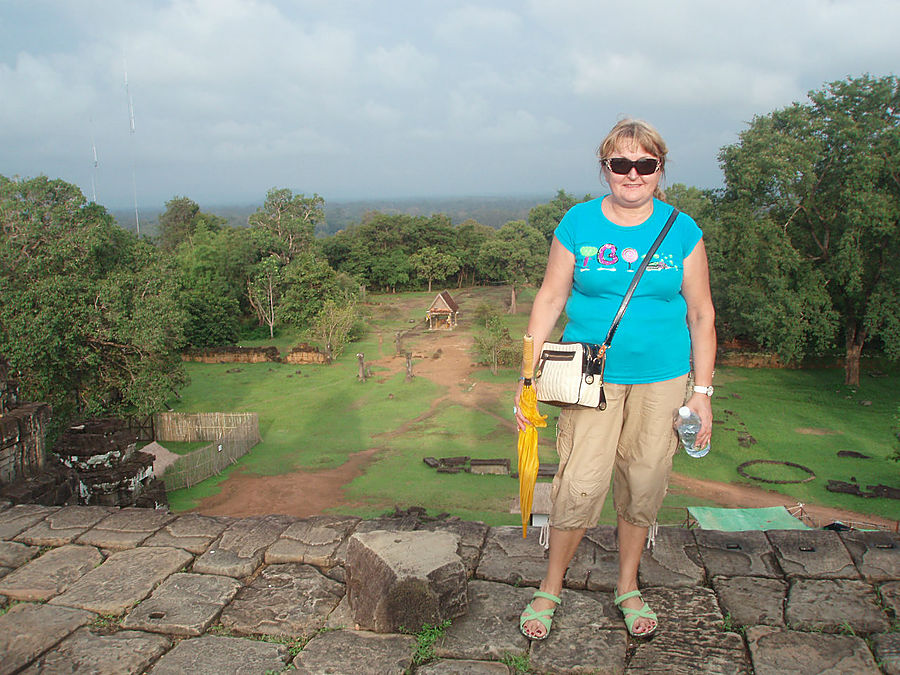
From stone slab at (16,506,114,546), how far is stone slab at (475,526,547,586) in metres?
2.62

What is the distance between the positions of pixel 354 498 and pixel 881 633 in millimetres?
10605

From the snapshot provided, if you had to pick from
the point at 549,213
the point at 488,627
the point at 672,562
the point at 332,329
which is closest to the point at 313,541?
the point at 488,627

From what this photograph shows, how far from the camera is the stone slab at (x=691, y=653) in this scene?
2756mm

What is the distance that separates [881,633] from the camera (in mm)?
2963

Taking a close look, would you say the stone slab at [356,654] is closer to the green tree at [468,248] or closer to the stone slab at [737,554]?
the stone slab at [737,554]

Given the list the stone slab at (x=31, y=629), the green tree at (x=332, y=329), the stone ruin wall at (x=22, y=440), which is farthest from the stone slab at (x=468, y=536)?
the green tree at (x=332, y=329)

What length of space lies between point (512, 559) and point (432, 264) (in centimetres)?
4157

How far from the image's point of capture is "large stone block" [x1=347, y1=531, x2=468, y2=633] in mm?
3041

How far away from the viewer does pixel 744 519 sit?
30.5 feet

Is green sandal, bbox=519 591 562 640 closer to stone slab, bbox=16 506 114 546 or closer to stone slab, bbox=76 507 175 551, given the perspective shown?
stone slab, bbox=76 507 175 551

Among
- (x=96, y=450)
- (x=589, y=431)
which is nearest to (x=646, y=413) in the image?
(x=589, y=431)

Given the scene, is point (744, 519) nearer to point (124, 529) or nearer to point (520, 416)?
point (520, 416)

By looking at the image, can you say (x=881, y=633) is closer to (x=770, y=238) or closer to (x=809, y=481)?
(x=809, y=481)

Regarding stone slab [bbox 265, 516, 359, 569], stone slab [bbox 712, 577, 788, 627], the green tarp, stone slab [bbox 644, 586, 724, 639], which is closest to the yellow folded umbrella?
stone slab [bbox 644, 586, 724, 639]
